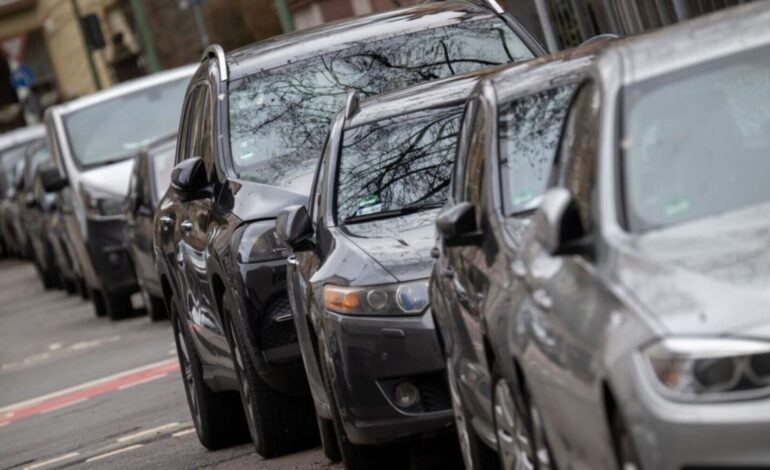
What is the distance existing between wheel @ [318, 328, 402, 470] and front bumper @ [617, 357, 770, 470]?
457 centimetres

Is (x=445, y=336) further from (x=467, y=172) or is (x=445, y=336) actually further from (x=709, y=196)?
(x=709, y=196)

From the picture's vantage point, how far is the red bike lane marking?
1841cm

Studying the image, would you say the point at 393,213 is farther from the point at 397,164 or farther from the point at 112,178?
the point at 112,178

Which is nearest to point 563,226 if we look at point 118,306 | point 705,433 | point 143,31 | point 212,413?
point 705,433

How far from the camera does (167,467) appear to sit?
12852 millimetres

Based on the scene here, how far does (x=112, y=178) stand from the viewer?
24688mm

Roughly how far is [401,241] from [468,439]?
144 cm

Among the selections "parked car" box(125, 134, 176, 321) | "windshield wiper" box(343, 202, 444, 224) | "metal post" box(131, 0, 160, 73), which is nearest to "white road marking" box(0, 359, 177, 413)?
"parked car" box(125, 134, 176, 321)

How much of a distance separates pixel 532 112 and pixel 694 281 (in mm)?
2844

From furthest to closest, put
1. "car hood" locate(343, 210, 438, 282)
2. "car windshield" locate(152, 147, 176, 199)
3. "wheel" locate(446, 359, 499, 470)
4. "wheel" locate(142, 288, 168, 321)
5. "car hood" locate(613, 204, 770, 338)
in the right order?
"wheel" locate(142, 288, 168, 321), "car windshield" locate(152, 147, 176, 199), "car hood" locate(343, 210, 438, 282), "wheel" locate(446, 359, 499, 470), "car hood" locate(613, 204, 770, 338)

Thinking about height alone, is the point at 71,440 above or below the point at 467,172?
below

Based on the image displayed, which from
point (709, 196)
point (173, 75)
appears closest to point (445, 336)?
point (709, 196)

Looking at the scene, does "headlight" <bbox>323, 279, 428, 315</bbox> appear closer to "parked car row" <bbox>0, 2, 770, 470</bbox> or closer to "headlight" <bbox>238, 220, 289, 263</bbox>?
"parked car row" <bbox>0, 2, 770, 470</bbox>

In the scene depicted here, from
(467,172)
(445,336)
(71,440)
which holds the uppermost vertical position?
(467,172)
